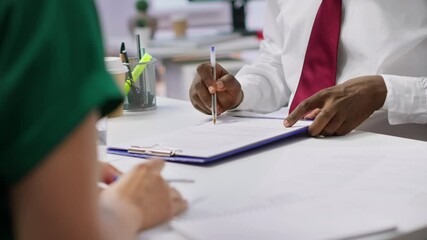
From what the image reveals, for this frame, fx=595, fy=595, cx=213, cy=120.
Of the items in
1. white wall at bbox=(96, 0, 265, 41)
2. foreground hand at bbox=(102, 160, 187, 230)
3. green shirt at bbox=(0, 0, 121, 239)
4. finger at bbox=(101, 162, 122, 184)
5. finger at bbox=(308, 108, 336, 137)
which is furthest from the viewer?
white wall at bbox=(96, 0, 265, 41)

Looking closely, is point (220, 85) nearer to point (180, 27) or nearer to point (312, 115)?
point (312, 115)

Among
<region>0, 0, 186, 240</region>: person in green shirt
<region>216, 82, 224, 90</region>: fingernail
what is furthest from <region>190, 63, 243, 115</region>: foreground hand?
<region>0, 0, 186, 240</region>: person in green shirt

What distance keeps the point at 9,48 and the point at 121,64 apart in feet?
3.19

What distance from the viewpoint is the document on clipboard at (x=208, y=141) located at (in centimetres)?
101

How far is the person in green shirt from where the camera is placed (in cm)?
46

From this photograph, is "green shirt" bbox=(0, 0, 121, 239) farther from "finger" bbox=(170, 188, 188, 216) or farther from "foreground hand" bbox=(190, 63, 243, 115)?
"foreground hand" bbox=(190, 63, 243, 115)

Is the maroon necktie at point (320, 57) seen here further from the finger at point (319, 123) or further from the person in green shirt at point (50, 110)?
the person in green shirt at point (50, 110)

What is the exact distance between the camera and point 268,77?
5.46 feet

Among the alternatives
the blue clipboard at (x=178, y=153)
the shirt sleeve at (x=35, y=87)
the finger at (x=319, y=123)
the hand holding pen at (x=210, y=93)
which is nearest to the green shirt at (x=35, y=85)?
the shirt sleeve at (x=35, y=87)

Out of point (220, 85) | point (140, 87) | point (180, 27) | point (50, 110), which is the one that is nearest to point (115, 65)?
point (140, 87)

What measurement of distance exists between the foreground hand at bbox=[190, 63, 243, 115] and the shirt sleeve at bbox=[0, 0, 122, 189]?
A: 2.98 feet

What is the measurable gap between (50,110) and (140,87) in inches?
42.8

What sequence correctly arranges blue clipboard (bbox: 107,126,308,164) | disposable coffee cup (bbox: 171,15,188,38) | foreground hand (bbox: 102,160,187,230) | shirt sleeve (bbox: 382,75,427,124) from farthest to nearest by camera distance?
disposable coffee cup (bbox: 171,15,188,38) → shirt sleeve (bbox: 382,75,427,124) → blue clipboard (bbox: 107,126,308,164) → foreground hand (bbox: 102,160,187,230)

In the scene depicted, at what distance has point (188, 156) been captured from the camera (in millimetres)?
1006
